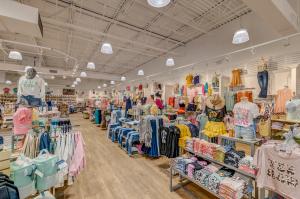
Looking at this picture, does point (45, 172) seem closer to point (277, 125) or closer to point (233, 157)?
point (233, 157)

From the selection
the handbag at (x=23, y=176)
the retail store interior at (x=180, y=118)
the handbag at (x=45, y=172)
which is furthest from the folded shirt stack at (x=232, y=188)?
the handbag at (x=23, y=176)

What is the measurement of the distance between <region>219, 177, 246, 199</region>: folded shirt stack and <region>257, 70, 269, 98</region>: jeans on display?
3.35m

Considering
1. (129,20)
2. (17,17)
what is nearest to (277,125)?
(129,20)

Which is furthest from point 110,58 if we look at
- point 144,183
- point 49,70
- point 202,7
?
point 144,183

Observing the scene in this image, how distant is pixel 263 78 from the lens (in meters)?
4.67

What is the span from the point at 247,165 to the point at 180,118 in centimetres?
244

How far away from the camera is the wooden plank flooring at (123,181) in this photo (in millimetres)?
3014

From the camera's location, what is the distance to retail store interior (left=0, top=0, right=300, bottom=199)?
2.20 meters

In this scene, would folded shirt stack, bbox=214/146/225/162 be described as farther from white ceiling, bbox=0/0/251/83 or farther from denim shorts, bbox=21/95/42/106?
white ceiling, bbox=0/0/251/83

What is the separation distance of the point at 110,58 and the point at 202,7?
773cm

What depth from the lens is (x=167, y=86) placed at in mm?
8766

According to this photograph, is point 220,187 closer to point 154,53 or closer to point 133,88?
point 154,53

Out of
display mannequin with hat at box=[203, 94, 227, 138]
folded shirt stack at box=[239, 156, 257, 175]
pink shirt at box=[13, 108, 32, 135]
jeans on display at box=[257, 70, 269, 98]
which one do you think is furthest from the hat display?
pink shirt at box=[13, 108, 32, 135]

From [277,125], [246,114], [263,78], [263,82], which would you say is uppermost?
[263,78]
